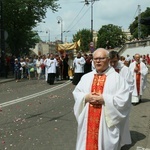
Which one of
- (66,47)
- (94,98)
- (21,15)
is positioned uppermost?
(21,15)

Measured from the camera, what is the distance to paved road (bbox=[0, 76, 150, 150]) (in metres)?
6.66

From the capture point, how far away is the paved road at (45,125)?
6.66m

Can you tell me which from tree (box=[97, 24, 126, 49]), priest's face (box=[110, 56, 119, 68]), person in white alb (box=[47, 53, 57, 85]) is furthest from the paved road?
tree (box=[97, 24, 126, 49])

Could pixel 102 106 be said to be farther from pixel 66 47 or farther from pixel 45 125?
pixel 66 47

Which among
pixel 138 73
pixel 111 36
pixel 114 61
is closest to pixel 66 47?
pixel 138 73

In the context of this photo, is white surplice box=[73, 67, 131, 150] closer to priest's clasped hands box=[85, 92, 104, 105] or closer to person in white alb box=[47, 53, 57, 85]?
priest's clasped hands box=[85, 92, 104, 105]

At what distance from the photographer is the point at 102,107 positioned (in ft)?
15.5

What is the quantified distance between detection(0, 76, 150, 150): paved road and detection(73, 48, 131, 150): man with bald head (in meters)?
1.61

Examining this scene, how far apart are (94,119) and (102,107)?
0.65 ft

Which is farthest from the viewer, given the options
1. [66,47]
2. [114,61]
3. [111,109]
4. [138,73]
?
[66,47]

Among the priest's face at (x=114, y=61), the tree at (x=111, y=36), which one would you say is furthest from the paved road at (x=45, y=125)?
the tree at (x=111, y=36)

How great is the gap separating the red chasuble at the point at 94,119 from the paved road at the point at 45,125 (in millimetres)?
1628

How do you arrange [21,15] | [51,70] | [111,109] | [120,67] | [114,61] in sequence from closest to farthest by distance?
[111,109] < [114,61] < [120,67] < [51,70] < [21,15]

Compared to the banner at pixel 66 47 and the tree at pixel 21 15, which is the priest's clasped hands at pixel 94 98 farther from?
the tree at pixel 21 15
